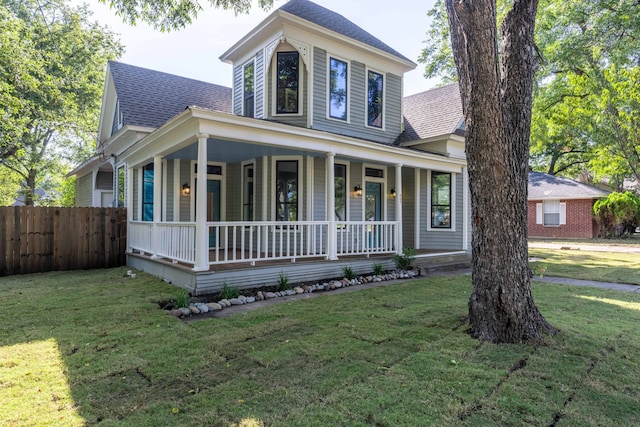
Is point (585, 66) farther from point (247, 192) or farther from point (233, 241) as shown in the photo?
point (233, 241)

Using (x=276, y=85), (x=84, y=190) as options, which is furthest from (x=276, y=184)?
(x=84, y=190)

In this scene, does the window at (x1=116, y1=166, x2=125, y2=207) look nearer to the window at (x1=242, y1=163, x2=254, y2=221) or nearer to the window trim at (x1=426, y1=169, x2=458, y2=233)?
the window at (x1=242, y1=163, x2=254, y2=221)

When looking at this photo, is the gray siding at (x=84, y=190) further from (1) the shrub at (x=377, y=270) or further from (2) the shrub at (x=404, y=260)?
(2) the shrub at (x=404, y=260)

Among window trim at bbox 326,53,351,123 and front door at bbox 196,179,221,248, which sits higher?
window trim at bbox 326,53,351,123

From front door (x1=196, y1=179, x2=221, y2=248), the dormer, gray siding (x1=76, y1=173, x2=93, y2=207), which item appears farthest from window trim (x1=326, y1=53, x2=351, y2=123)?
gray siding (x1=76, y1=173, x2=93, y2=207)

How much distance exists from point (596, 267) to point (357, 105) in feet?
26.0

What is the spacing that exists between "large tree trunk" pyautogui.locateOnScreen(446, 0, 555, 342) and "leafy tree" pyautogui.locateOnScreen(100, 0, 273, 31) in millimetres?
4904

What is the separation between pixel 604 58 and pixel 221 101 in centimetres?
1751

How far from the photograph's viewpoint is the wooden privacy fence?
843 cm

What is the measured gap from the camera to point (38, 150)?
2220cm

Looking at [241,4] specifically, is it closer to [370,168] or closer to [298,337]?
[370,168]

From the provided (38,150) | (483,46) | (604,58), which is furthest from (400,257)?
(38,150)

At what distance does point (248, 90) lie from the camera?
10.0m

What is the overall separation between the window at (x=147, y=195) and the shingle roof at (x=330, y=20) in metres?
5.55
